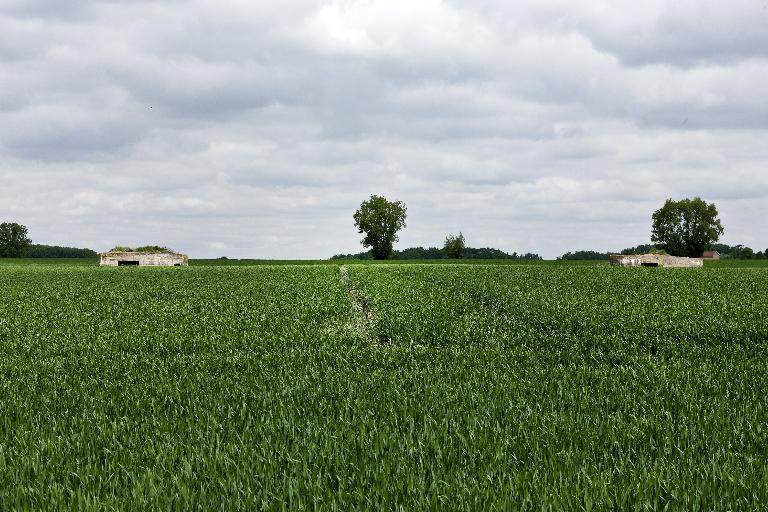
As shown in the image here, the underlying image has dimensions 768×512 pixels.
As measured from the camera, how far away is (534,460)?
226 inches

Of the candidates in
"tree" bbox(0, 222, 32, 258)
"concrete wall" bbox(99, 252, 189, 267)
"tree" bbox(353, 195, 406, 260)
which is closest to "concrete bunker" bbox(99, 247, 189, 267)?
"concrete wall" bbox(99, 252, 189, 267)

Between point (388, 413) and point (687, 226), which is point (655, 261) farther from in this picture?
point (388, 413)

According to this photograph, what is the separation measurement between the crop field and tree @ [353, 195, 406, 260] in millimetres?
110099

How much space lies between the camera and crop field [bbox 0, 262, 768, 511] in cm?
493

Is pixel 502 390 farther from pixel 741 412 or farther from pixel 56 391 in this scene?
pixel 56 391

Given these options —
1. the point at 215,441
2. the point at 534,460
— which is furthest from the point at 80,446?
the point at 534,460

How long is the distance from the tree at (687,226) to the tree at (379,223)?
53.4 m

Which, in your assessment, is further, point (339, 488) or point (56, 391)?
point (56, 391)

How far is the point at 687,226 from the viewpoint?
394ft

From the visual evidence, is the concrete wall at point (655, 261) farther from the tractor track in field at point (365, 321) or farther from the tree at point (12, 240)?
the tree at point (12, 240)

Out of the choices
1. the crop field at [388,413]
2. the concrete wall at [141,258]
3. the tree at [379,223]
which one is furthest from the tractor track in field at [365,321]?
the tree at [379,223]

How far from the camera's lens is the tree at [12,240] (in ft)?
461

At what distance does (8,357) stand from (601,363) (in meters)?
12.1

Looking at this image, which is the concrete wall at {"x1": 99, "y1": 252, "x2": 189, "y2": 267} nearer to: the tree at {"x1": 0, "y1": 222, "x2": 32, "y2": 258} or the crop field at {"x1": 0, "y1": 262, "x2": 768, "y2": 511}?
the crop field at {"x1": 0, "y1": 262, "x2": 768, "y2": 511}
